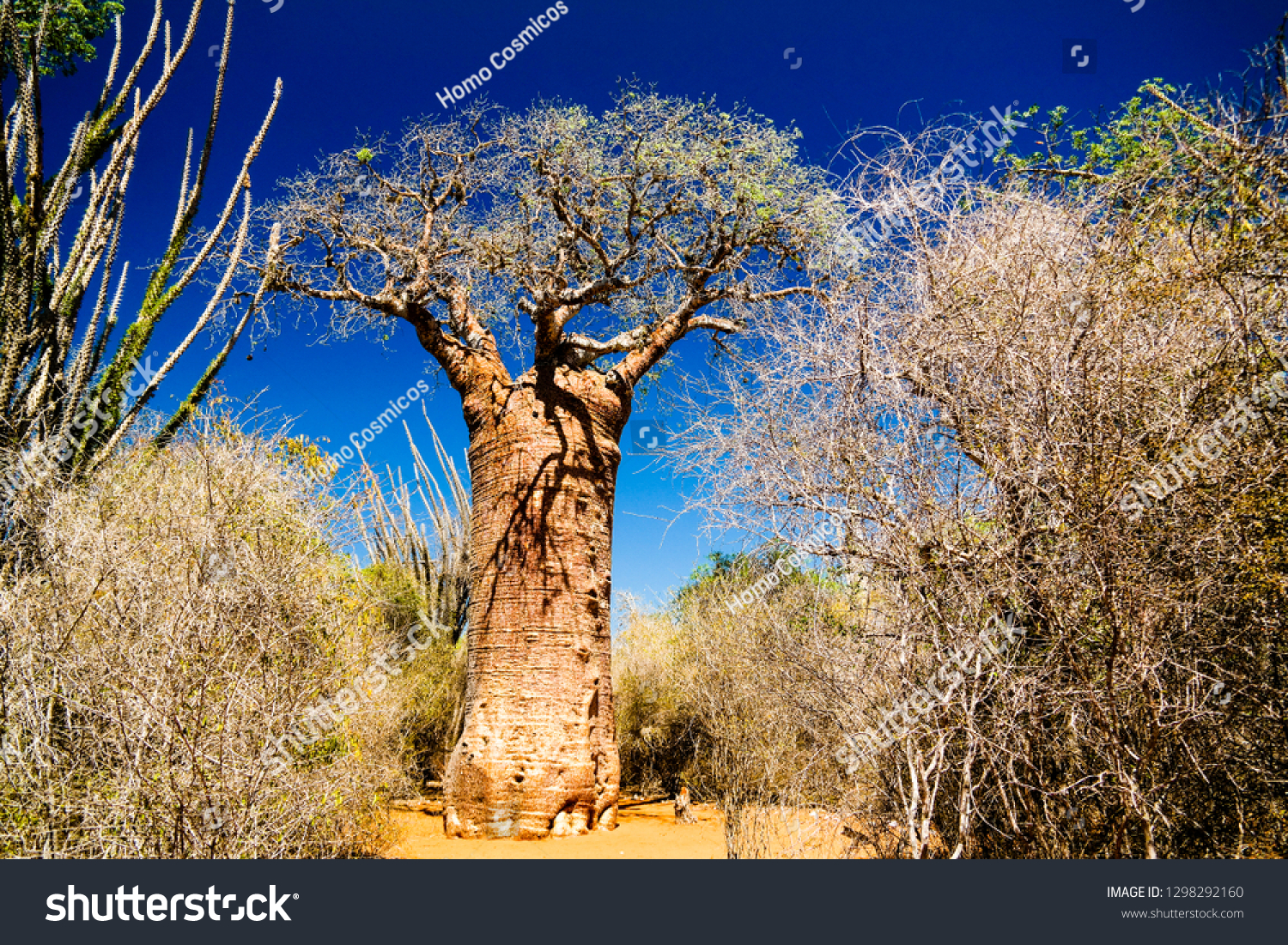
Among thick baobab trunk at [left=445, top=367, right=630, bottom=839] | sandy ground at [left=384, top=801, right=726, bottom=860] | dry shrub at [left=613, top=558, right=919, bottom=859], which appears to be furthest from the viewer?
thick baobab trunk at [left=445, top=367, right=630, bottom=839]

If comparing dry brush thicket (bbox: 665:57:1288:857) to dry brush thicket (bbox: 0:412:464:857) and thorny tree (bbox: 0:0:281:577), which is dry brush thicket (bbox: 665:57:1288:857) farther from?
thorny tree (bbox: 0:0:281:577)

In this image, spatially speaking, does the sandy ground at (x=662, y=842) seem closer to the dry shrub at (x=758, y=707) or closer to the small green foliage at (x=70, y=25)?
the dry shrub at (x=758, y=707)

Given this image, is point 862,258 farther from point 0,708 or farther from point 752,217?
point 0,708

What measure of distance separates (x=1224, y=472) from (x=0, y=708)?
20.8 ft

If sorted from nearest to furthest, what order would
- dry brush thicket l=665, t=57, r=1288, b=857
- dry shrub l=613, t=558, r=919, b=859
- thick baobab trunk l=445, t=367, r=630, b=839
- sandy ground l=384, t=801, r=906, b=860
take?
dry brush thicket l=665, t=57, r=1288, b=857
dry shrub l=613, t=558, r=919, b=859
sandy ground l=384, t=801, r=906, b=860
thick baobab trunk l=445, t=367, r=630, b=839

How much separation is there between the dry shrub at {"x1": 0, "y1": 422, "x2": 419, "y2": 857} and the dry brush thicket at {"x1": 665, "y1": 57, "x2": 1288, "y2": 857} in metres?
3.17

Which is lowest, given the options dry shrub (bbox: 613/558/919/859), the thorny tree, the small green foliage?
dry shrub (bbox: 613/558/919/859)

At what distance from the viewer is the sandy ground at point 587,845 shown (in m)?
5.05

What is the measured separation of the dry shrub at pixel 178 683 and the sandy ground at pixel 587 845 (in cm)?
60

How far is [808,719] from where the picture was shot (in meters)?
4.05

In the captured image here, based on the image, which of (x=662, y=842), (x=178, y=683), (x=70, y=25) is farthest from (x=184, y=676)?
(x=70, y=25)

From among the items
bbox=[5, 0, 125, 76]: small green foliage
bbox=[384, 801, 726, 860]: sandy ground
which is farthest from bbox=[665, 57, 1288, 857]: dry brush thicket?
bbox=[5, 0, 125, 76]: small green foliage

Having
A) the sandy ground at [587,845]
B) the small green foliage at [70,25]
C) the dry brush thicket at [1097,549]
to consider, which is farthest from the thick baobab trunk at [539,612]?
the small green foliage at [70,25]

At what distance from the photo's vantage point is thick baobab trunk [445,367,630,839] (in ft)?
19.1
